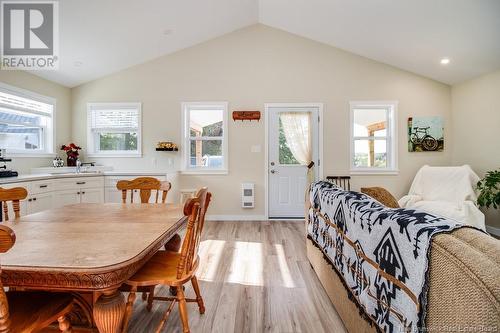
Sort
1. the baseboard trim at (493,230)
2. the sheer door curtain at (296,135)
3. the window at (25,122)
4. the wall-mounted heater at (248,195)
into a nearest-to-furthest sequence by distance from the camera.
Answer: the window at (25,122)
the baseboard trim at (493,230)
the wall-mounted heater at (248,195)
the sheer door curtain at (296,135)

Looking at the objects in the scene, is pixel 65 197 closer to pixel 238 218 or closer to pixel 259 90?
pixel 238 218

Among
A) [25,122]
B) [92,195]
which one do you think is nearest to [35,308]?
[92,195]

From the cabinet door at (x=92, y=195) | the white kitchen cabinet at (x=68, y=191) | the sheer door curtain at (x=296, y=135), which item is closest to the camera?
the white kitchen cabinet at (x=68, y=191)

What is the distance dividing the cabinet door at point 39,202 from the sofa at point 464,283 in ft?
13.1

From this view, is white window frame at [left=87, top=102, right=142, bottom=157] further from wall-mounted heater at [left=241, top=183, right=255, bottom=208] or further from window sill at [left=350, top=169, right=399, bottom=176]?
window sill at [left=350, top=169, right=399, bottom=176]

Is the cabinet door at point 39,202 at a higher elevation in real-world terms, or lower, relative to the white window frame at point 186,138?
lower

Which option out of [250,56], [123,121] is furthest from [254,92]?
[123,121]

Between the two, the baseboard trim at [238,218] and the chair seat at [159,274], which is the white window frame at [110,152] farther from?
the chair seat at [159,274]

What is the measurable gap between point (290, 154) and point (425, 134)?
2.52 meters

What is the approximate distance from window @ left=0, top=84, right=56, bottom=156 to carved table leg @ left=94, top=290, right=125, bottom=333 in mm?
3704

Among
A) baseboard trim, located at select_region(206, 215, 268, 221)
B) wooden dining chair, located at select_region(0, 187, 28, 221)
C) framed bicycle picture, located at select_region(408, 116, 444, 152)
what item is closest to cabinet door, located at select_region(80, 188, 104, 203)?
baseboard trim, located at select_region(206, 215, 268, 221)

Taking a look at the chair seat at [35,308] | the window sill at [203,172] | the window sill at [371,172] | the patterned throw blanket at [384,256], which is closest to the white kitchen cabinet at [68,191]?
the window sill at [203,172]

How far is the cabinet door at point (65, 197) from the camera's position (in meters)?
3.42

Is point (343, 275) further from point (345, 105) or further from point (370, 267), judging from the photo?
point (345, 105)
